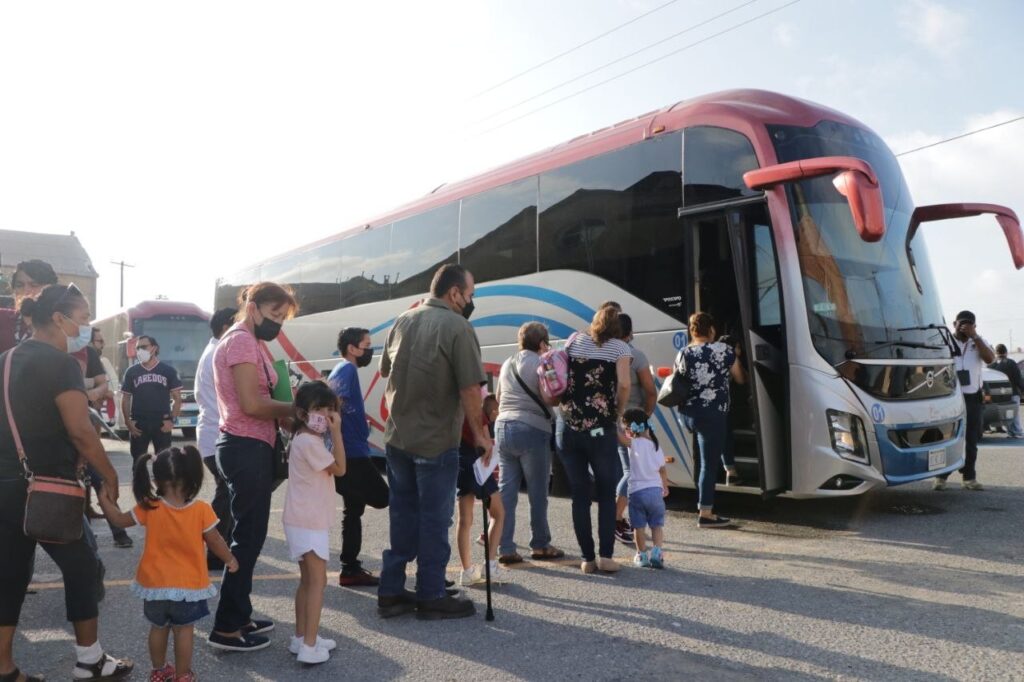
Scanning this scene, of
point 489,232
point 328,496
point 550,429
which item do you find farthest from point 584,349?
point 489,232

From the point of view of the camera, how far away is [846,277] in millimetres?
6766

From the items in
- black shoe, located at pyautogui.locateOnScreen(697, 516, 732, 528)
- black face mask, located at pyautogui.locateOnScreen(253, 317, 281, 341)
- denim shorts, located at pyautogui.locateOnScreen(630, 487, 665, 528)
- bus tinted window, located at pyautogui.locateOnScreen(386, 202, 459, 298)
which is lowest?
black shoe, located at pyautogui.locateOnScreen(697, 516, 732, 528)

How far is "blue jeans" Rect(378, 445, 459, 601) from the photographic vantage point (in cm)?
448

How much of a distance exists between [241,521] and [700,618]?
2.47 metres

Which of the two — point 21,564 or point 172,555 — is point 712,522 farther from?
point 21,564

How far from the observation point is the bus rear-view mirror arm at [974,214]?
747 centimetres

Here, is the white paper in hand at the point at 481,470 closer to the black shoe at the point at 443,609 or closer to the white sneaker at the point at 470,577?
the white sneaker at the point at 470,577

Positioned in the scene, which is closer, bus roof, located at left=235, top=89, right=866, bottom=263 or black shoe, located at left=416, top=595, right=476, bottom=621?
black shoe, located at left=416, top=595, right=476, bottom=621

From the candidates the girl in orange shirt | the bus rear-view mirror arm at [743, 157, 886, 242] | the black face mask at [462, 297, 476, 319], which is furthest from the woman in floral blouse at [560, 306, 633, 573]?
the girl in orange shirt

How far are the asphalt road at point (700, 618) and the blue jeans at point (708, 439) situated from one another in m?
0.39

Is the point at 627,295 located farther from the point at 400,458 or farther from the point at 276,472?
the point at 276,472

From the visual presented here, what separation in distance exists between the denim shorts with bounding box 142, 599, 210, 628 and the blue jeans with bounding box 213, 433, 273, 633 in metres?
0.56

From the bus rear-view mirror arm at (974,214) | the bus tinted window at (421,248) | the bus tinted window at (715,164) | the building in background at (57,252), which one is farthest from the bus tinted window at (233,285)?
the building in background at (57,252)

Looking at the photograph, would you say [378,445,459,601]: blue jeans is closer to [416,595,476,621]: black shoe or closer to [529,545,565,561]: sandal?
[416,595,476,621]: black shoe
